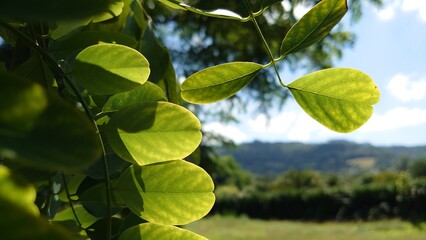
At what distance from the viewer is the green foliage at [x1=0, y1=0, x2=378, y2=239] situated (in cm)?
12

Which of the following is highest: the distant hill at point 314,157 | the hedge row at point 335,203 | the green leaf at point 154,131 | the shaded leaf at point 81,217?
the green leaf at point 154,131

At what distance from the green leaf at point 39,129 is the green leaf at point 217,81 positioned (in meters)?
0.20

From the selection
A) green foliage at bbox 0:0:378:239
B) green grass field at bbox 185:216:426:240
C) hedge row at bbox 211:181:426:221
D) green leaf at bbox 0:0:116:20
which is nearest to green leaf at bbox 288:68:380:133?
green foliage at bbox 0:0:378:239

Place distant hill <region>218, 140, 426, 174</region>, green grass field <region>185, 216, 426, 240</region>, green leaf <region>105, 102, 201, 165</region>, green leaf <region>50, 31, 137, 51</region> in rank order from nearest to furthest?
green leaf <region>105, 102, 201, 165</region>
green leaf <region>50, 31, 137, 51</region>
green grass field <region>185, 216, 426, 240</region>
distant hill <region>218, 140, 426, 174</region>

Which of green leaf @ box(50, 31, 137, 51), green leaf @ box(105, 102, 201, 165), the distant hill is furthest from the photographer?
the distant hill

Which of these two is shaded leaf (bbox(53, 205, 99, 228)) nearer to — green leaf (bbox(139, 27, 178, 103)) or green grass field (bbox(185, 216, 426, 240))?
green leaf (bbox(139, 27, 178, 103))

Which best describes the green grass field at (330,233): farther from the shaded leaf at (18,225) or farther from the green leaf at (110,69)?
the shaded leaf at (18,225)

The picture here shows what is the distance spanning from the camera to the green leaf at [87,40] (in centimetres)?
35

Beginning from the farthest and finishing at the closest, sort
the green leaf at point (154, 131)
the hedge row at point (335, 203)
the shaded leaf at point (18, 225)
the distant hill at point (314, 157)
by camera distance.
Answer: the distant hill at point (314, 157) → the hedge row at point (335, 203) → the green leaf at point (154, 131) → the shaded leaf at point (18, 225)

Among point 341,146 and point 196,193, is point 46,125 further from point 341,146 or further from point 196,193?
point 341,146

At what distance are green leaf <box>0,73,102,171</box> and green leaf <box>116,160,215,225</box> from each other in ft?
0.49

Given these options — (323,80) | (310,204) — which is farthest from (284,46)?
(310,204)

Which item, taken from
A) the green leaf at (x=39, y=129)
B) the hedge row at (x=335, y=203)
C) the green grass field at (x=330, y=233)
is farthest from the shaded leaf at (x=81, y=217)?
the hedge row at (x=335, y=203)

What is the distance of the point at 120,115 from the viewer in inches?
10.4
